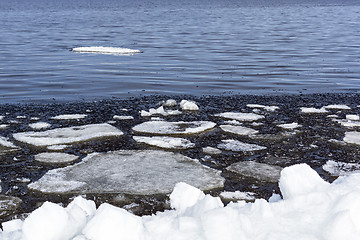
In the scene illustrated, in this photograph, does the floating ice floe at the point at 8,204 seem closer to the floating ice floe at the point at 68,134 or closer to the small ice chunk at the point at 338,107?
the floating ice floe at the point at 68,134

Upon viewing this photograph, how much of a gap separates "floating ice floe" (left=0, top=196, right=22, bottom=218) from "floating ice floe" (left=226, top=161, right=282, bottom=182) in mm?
2080

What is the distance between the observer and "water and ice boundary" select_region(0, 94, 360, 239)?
415cm

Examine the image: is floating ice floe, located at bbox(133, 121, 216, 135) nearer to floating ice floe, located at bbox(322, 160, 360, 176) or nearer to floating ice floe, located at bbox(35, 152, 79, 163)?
floating ice floe, located at bbox(35, 152, 79, 163)

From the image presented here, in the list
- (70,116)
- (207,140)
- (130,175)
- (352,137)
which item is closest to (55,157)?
(130,175)

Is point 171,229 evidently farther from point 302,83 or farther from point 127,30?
point 127,30

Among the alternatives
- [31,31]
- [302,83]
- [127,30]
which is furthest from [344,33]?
[31,31]

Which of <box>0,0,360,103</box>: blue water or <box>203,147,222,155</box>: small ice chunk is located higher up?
<box>203,147,222,155</box>: small ice chunk

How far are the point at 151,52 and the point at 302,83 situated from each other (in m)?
6.53

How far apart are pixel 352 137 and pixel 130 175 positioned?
9.99ft

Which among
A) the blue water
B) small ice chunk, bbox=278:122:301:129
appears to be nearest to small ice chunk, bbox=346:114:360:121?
small ice chunk, bbox=278:122:301:129

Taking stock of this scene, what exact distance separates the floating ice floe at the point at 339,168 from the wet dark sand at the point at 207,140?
80 millimetres

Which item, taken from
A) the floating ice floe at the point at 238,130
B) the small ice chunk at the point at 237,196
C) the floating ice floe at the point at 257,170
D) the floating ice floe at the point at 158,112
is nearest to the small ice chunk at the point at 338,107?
the floating ice floe at the point at 238,130

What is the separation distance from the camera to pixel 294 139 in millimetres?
5938

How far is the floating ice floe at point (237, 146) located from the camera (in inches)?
216
